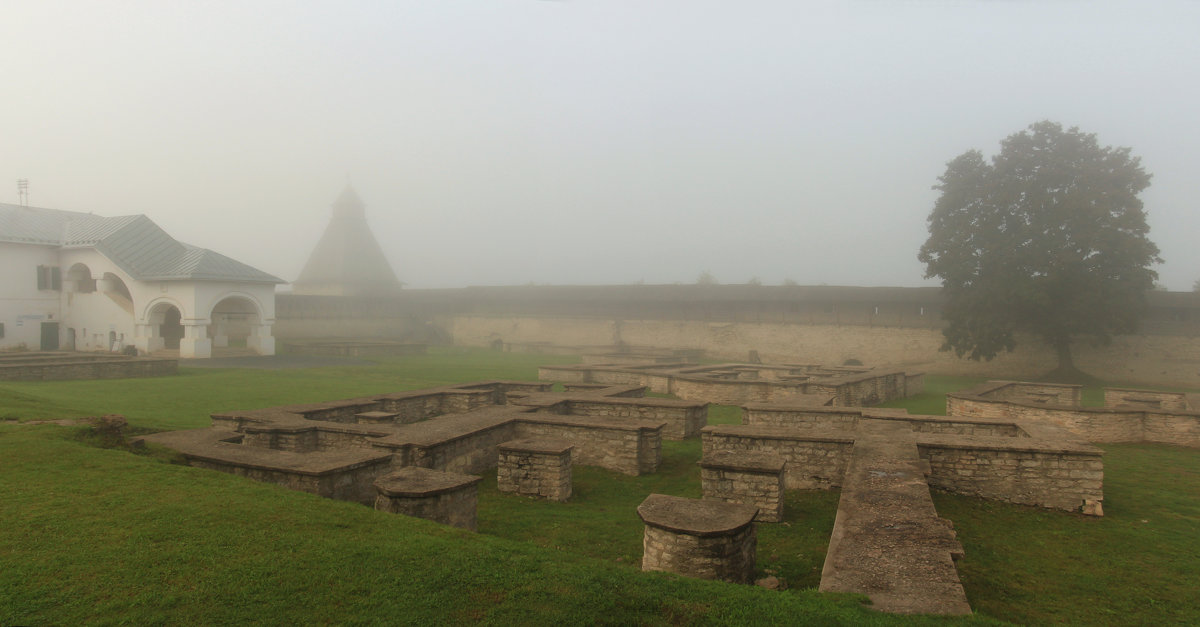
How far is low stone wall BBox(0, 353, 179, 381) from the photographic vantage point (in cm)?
1584

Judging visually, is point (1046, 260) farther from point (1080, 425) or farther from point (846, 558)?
point (846, 558)

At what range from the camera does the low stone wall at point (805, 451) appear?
7977 millimetres

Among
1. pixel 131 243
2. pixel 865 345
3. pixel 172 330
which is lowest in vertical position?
pixel 865 345

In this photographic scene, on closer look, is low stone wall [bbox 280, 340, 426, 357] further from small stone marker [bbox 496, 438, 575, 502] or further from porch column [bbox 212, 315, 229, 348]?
small stone marker [bbox 496, 438, 575, 502]

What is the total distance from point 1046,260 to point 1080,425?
40.3ft

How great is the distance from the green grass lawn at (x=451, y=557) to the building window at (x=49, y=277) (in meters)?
26.8

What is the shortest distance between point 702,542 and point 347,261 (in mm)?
51791

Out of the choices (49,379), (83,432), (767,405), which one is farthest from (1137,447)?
(49,379)

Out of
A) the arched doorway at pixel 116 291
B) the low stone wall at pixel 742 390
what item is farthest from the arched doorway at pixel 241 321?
the low stone wall at pixel 742 390

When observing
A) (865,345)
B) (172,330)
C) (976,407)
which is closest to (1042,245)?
(865,345)

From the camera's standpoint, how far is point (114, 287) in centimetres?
2777

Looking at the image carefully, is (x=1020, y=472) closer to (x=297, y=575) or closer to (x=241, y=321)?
(x=297, y=575)

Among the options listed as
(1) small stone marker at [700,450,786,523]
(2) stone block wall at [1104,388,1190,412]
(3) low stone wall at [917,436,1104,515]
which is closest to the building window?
(1) small stone marker at [700,450,786,523]

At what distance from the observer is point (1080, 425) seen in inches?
469
